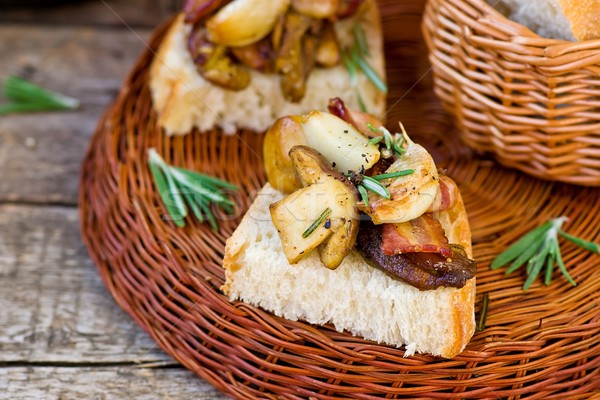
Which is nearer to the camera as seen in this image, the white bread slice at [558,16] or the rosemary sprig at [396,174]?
the rosemary sprig at [396,174]

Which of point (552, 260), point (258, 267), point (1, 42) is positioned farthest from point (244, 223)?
point (1, 42)

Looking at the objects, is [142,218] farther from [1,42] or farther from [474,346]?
[1,42]

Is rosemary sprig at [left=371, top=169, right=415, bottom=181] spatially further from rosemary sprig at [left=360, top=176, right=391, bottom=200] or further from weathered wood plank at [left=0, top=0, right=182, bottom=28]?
weathered wood plank at [left=0, top=0, right=182, bottom=28]

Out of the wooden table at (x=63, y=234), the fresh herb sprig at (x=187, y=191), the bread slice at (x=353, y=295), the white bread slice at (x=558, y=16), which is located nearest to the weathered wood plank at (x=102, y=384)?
the wooden table at (x=63, y=234)

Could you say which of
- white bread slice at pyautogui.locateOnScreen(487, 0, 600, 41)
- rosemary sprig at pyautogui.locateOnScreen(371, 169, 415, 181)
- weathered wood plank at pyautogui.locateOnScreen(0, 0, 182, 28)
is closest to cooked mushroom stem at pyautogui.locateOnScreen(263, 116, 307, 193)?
rosemary sprig at pyautogui.locateOnScreen(371, 169, 415, 181)

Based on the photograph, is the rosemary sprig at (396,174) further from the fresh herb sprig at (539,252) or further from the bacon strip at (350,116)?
the fresh herb sprig at (539,252)

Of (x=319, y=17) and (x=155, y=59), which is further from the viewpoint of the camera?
(x=155, y=59)
